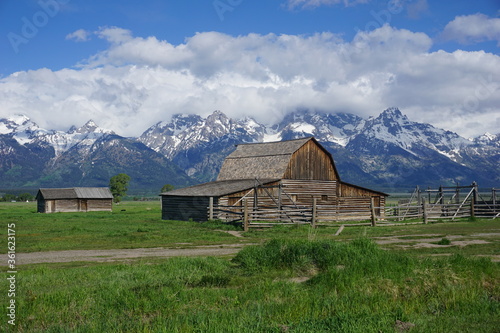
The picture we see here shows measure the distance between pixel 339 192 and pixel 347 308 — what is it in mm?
43899

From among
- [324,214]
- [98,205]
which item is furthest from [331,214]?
[98,205]

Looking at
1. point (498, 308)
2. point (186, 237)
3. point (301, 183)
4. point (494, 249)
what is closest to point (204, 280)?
point (498, 308)

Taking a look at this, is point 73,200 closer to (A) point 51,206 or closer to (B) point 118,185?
(A) point 51,206

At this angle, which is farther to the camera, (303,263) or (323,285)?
(303,263)

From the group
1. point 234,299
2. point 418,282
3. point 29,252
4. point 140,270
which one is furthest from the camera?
point 29,252

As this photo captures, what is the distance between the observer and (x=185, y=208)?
46625 millimetres

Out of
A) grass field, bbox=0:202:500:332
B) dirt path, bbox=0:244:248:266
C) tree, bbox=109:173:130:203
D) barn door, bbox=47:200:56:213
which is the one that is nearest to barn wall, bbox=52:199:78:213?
barn door, bbox=47:200:56:213

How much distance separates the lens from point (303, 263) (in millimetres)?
14086

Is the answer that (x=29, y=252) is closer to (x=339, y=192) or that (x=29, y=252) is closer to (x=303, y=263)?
(x=303, y=263)

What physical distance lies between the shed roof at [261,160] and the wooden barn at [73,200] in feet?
108

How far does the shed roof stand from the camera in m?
51.2

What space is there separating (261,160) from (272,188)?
6.94 m

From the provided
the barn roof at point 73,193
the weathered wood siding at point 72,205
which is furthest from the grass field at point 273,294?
the barn roof at point 73,193

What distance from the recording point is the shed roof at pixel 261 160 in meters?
51.2
